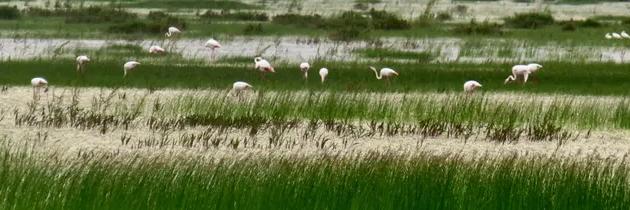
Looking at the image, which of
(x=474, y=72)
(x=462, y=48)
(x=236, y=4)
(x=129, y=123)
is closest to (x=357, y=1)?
(x=236, y=4)

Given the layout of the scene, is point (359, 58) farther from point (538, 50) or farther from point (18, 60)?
point (18, 60)

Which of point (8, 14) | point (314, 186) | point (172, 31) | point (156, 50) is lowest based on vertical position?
point (314, 186)

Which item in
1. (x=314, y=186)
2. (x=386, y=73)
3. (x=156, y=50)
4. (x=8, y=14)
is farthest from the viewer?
(x=8, y=14)

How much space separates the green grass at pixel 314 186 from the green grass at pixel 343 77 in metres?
11.2

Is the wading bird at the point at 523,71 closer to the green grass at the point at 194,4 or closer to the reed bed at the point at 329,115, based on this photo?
the reed bed at the point at 329,115

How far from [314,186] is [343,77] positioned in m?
15.4

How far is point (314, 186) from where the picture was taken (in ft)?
30.0

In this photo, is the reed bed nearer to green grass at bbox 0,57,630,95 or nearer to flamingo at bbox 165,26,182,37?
green grass at bbox 0,57,630,95

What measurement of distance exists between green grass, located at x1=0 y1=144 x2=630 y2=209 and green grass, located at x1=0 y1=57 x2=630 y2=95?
36.6 ft

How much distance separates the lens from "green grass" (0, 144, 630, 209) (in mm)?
8883

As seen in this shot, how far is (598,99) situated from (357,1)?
5356 cm

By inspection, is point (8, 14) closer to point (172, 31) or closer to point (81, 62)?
point (172, 31)

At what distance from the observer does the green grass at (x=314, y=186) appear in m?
8.88

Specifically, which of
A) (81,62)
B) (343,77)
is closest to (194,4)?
(81,62)
